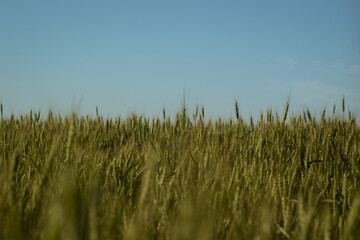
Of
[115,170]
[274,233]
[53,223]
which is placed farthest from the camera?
[115,170]

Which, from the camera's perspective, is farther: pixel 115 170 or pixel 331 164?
pixel 331 164

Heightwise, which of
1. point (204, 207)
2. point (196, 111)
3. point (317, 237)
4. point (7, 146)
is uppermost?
point (196, 111)

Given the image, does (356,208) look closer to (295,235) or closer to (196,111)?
(295,235)

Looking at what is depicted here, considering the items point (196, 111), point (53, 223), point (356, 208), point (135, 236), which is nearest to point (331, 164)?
point (356, 208)

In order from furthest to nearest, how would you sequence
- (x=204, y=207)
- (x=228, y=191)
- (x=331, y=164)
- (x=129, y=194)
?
(x=331, y=164) → (x=129, y=194) → (x=228, y=191) → (x=204, y=207)

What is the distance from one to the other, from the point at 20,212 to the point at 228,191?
71cm

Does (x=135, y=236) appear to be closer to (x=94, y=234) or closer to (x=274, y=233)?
(x=94, y=234)

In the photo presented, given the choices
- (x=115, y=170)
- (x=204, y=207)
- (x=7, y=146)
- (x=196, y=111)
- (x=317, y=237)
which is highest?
(x=196, y=111)

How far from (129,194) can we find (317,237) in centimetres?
88

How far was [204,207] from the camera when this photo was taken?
41.8 inches

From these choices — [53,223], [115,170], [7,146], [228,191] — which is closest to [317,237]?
[228,191]

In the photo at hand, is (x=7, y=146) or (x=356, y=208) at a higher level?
(x=7, y=146)

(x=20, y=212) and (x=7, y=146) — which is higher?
(x=7, y=146)

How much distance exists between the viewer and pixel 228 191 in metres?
1.30
